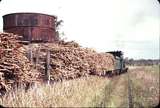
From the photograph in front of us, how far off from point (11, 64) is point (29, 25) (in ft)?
20.3

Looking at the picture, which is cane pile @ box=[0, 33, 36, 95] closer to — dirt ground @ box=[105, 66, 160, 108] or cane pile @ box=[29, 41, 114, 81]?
dirt ground @ box=[105, 66, 160, 108]

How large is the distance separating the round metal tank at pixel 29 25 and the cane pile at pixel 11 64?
4.98m

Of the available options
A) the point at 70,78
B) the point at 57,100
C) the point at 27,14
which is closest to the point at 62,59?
the point at 70,78

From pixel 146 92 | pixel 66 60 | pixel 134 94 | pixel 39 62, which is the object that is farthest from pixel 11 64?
pixel 66 60

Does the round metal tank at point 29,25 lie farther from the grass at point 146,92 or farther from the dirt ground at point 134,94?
the grass at point 146,92

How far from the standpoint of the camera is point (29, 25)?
14.9m

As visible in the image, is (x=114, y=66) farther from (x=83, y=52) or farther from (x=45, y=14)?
(x=45, y=14)

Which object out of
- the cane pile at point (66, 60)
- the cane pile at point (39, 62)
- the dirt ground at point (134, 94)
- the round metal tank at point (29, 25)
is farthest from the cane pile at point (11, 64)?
the round metal tank at point (29, 25)

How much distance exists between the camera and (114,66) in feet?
95.0

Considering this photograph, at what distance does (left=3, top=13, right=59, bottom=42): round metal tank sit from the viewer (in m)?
14.8

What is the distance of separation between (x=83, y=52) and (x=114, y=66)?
12.3 meters

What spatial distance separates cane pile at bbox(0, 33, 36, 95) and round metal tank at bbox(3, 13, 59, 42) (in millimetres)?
4979

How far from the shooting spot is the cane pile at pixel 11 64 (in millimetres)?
8531

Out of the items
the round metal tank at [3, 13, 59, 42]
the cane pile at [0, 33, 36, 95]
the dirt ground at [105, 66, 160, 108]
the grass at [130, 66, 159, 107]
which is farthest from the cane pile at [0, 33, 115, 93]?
the grass at [130, 66, 159, 107]
